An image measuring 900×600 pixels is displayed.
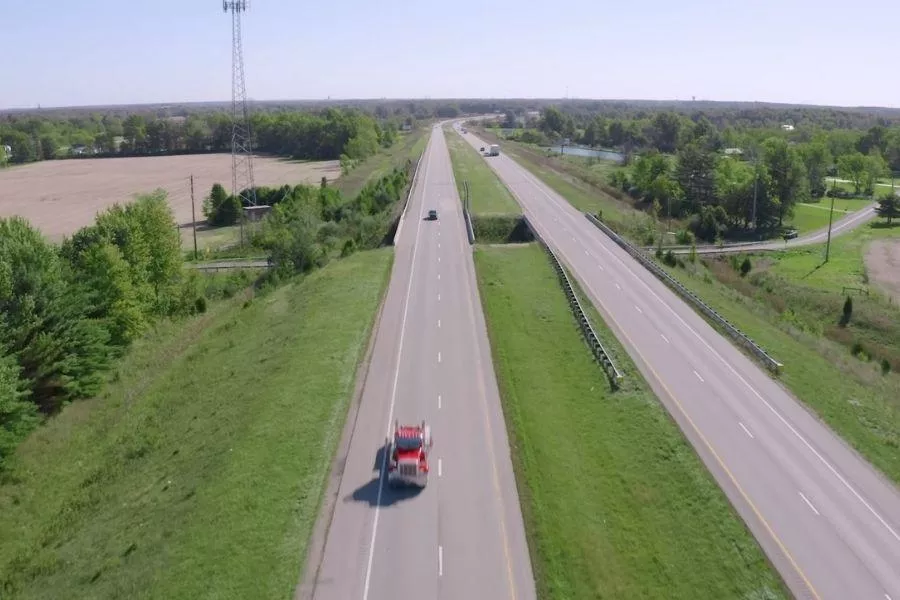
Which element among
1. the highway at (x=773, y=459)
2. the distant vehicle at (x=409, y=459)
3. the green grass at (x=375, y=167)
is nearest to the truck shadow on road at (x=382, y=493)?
the distant vehicle at (x=409, y=459)

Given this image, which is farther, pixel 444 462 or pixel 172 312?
pixel 172 312

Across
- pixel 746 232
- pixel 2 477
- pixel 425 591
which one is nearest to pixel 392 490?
pixel 425 591

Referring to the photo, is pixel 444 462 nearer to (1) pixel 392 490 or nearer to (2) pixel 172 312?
(1) pixel 392 490

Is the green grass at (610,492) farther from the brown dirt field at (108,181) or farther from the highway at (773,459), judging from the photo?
the brown dirt field at (108,181)

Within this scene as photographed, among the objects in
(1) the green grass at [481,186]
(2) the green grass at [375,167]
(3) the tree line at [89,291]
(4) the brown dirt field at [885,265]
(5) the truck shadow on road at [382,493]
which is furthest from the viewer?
(2) the green grass at [375,167]

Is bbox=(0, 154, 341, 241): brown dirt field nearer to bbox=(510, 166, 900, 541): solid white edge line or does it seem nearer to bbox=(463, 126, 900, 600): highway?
bbox=(510, 166, 900, 541): solid white edge line

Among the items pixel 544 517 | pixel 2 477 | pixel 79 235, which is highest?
pixel 79 235
